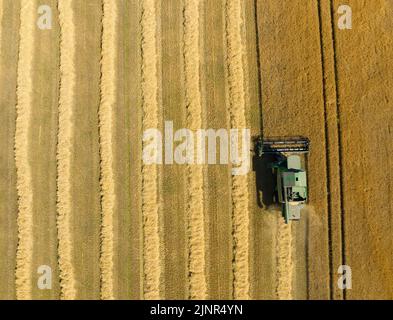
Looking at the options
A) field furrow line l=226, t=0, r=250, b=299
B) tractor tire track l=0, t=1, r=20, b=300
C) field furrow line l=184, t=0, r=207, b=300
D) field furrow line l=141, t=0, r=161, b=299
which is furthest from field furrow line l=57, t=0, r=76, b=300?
field furrow line l=226, t=0, r=250, b=299

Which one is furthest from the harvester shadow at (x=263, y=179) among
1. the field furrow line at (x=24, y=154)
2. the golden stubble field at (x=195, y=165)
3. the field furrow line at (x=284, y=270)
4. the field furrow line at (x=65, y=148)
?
the field furrow line at (x=24, y=154)

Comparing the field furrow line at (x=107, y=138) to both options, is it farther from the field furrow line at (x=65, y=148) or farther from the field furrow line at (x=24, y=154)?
the field furrow line at (x=24, y=154)

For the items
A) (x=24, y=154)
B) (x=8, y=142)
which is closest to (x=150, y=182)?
(x=24, y=154)

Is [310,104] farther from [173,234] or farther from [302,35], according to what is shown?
[173,234]

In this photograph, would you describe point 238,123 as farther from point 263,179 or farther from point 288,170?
point 288,170

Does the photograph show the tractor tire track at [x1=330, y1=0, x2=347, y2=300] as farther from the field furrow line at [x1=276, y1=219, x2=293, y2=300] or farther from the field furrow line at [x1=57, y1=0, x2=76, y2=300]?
the field furrow line at [x1=57, y1=0, x2=76, y2=300]
